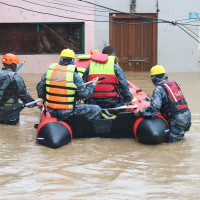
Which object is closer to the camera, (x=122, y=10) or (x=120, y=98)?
(x=120, y=98)

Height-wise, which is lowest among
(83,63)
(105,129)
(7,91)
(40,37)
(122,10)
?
(105,129)

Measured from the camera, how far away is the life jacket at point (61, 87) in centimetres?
656

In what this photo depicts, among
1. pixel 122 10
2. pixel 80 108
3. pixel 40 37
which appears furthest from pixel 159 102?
pixel 40 37

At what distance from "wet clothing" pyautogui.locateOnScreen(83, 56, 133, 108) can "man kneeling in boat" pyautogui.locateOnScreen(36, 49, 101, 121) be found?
478 millimetres

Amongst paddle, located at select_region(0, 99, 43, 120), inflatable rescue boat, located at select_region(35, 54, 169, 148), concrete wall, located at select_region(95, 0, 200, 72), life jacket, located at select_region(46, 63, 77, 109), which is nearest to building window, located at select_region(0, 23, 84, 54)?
concrete wall, located at select_region(95, 0, 200, 72)

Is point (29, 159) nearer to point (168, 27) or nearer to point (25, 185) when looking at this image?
point (25, 185)

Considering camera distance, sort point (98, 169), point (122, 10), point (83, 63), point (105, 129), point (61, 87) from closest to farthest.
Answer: point (98, 169)
point (61, 87)
point (105, 129)
point (83, 63)
point (122, 10)

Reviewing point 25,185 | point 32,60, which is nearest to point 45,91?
point 25,185

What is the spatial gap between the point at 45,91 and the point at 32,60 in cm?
960

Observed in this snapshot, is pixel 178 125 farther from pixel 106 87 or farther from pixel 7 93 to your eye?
pixel 7 93

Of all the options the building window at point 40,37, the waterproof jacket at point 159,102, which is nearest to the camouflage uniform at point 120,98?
the waterproof jacket at point 159,102

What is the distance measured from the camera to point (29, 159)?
578 centimetres

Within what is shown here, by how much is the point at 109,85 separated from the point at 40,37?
31.3 ft

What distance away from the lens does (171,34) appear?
15984mm
